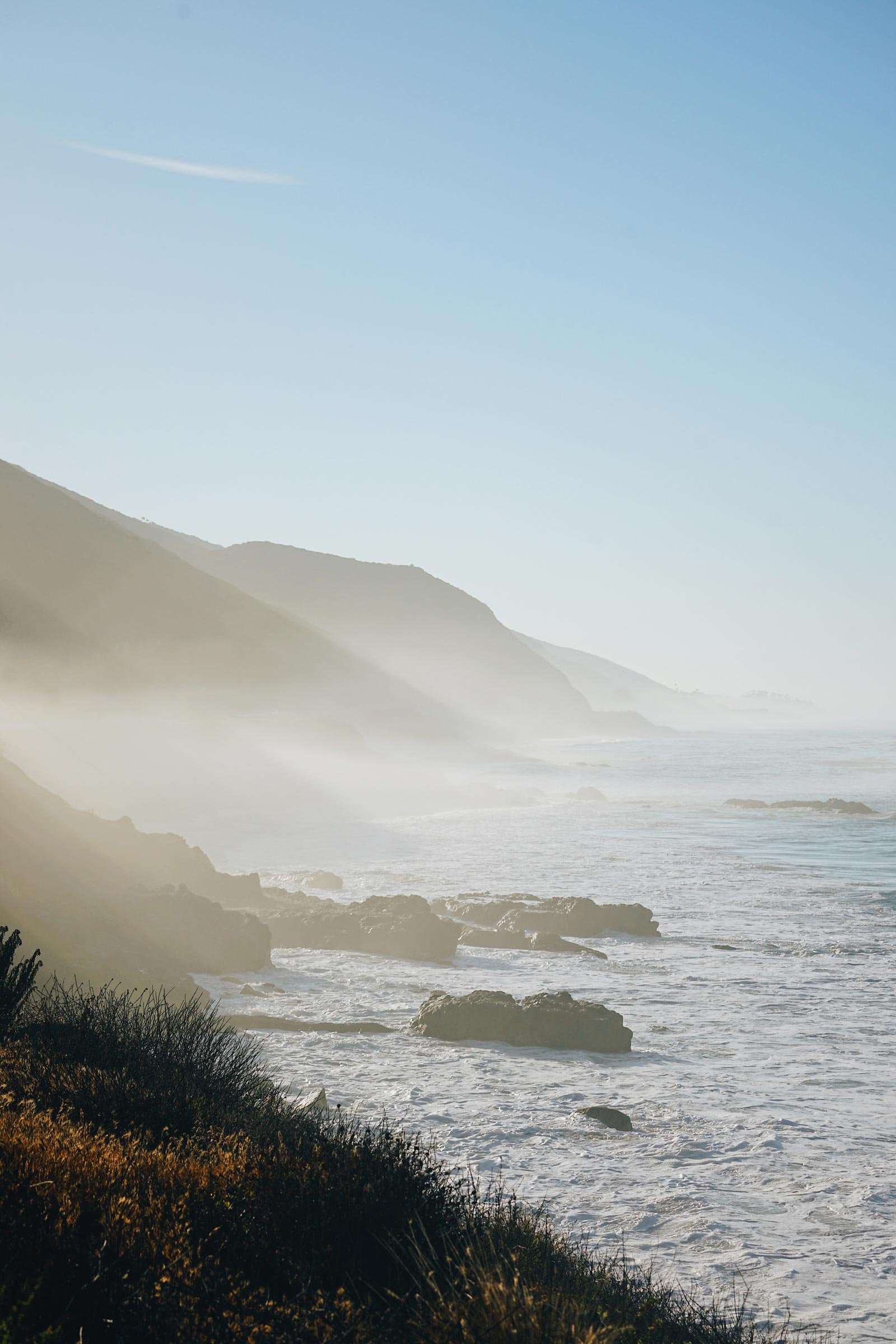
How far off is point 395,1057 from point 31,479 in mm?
90112

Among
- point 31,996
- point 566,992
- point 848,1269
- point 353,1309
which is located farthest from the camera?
point 566,992

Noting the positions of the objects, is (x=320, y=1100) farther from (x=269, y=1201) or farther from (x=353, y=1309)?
(x=353, y=1309)

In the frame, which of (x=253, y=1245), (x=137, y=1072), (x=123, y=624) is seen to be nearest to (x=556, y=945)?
(x=137, y=1072)

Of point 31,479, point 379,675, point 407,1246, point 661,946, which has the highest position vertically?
point 31,479

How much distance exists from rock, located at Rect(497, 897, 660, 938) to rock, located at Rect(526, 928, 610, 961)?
75 cm

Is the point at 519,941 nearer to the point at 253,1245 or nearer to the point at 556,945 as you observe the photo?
the point at 556,945

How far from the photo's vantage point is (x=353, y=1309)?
10.5 ft

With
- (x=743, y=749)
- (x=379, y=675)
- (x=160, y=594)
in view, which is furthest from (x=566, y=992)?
(x=379, y=675)

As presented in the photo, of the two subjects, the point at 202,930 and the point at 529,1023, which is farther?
the point at 202,930

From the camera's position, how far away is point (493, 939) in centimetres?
1734

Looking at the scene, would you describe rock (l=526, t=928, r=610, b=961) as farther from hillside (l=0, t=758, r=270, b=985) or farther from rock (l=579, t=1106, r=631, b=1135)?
rock (l=579, t=1106, r=631, b=1135)

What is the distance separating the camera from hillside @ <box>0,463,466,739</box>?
2778 inches

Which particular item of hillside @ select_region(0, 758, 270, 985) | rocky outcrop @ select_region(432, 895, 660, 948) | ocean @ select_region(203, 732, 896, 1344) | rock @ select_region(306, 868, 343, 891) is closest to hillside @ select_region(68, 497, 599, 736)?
rock @ select_region(306, 868, 343, 891)

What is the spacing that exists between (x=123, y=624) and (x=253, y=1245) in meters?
83.5
